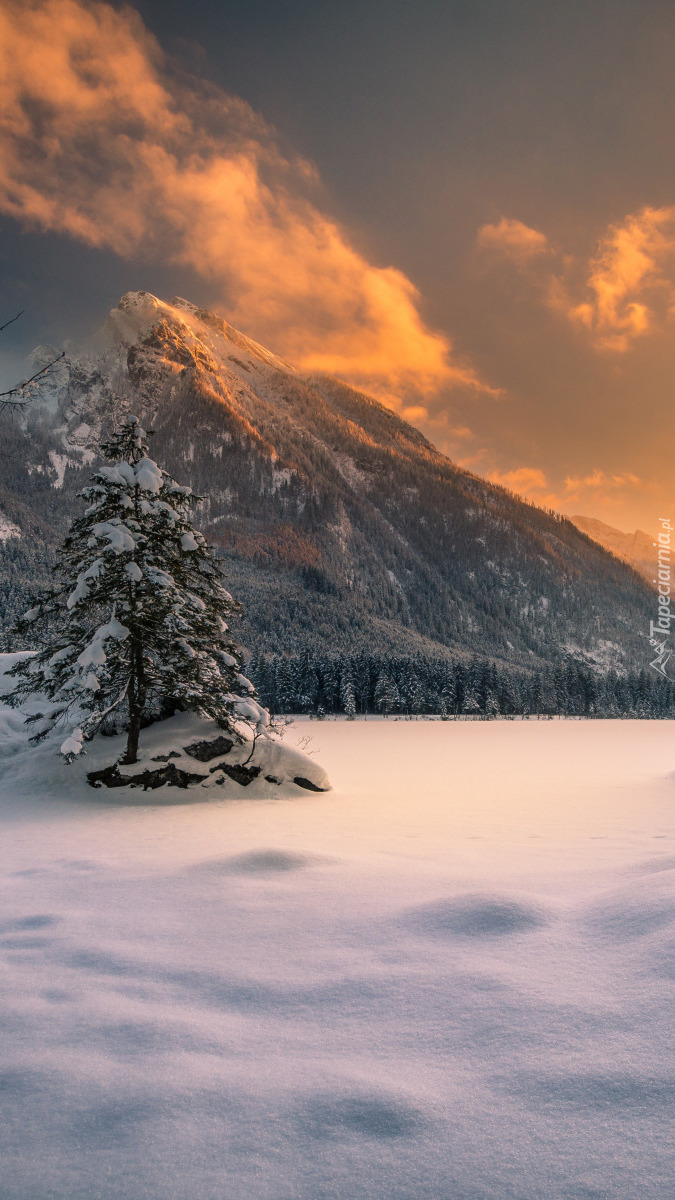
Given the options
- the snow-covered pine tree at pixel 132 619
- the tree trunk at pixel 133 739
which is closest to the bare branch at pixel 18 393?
the snow-covered pine tree at pixel 132 619

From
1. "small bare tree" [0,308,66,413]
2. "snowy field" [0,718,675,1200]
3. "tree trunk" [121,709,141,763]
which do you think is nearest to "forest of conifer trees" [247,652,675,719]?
"tree trunk" [121,709,141,763]

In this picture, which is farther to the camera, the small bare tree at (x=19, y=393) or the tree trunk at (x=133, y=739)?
the tree trunk at (x=133, y=739)

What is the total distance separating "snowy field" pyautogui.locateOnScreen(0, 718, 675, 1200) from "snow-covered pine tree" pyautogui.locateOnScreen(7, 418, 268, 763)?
6.92 meters

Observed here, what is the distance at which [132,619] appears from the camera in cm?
1352

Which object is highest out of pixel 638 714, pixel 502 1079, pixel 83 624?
pixel 83 624

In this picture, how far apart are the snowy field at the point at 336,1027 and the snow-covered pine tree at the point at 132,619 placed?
6.92 meters

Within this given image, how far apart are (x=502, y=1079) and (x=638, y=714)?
131m

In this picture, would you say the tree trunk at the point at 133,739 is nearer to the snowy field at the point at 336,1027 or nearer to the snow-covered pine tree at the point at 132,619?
the snow-covered pine tree at the point at 132,619

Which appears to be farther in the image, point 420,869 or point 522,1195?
point 420,869

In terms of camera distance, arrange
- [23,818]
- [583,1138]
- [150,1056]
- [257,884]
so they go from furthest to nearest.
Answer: [23,818] → [257,884] → [150,1056] → [583,1138]

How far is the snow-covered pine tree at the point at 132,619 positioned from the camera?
13.8 meters

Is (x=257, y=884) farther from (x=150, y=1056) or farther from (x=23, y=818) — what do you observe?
(x=23, y=818)

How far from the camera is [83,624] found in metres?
15.4

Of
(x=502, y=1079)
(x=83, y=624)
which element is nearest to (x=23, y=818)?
(x=83, y=624)
